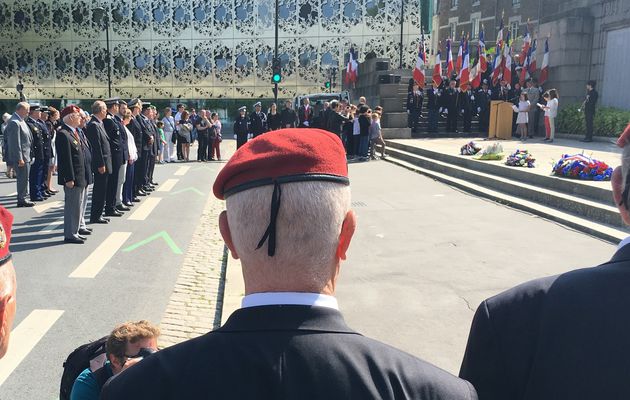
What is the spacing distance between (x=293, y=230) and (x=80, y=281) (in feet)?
19.7

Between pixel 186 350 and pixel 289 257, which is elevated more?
pixel 289 257

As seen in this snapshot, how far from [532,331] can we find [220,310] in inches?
182

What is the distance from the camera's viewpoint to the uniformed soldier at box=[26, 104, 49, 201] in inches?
489

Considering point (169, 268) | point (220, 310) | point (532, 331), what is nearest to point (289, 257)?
point (532, 331)

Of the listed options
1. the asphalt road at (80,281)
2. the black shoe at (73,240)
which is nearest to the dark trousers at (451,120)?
the asphalt road at (80,281)

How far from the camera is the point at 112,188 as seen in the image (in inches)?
421

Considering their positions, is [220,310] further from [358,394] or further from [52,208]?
[52,208]

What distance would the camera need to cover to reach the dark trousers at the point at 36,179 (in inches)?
488

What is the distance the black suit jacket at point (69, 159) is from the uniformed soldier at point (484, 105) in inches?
742

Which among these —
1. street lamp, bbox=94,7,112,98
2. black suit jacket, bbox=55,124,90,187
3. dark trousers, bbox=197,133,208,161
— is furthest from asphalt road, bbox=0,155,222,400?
street lamp, bbox=94,7,112,98

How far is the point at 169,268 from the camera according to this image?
7305 mm

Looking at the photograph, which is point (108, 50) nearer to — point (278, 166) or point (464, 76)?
point (464, 76)

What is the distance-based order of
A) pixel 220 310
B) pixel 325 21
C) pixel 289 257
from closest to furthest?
pixel 289 257 < pixel 220 310 < pixel 325 21

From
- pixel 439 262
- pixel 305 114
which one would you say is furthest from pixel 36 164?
pixel 305 114
